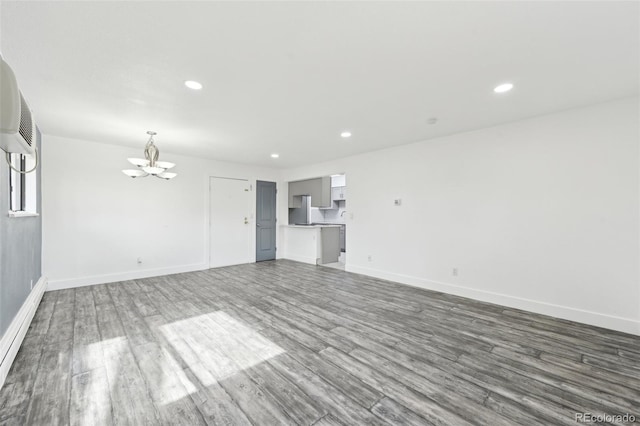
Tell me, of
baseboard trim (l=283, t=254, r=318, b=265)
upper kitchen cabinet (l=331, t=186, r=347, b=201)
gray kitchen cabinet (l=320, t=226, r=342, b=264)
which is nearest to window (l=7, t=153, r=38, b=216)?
baseboard trim (l=283, t=254, r=318, b=265)

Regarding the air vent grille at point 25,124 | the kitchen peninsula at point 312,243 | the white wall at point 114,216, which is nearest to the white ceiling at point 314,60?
the air vent grille at point 25,124

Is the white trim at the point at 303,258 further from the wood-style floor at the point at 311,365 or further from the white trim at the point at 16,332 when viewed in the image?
the white trim at the point at 16,332

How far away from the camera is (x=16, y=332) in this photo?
242 centimetres

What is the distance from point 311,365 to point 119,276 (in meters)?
4.47

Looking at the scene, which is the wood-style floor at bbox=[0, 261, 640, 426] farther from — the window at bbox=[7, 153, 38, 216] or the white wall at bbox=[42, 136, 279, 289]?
the window at bbox=[7, 153, 38, 216]

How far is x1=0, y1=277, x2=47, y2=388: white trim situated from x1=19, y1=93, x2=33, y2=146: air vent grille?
172 cm

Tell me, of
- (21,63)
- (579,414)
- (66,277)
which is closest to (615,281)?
(579,414)

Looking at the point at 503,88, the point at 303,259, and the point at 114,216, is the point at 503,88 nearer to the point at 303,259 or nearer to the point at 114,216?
the point at 303,259

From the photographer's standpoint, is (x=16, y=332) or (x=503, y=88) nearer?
(x=16, y=332)

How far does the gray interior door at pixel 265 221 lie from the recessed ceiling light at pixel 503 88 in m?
5.50

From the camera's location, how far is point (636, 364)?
220cm

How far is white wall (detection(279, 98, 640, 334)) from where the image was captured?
2.86m

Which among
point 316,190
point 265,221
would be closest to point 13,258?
point 265,221

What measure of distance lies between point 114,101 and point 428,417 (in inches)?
161
